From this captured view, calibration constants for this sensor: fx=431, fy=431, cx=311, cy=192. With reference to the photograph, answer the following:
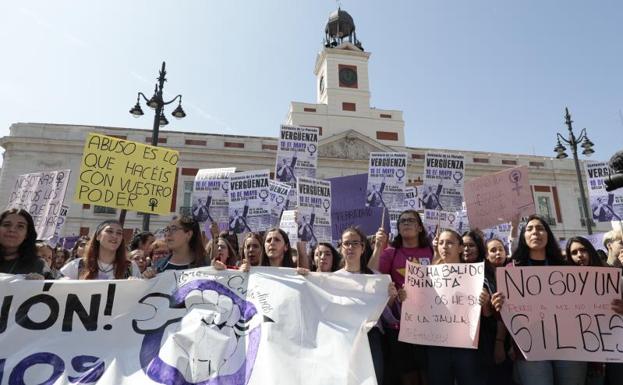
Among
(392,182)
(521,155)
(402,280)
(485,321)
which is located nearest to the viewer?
(485,321)

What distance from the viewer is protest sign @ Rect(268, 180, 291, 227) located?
10844 millimetres

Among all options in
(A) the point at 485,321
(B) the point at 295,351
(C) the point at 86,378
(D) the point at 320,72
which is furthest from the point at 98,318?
(D) the point at 320,72

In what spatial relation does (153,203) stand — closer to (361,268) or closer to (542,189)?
(361,268)

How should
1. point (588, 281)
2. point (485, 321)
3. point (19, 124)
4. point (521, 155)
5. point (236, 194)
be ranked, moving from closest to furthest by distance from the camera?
point (588, 281)
point (485, 321)
point (236, 194)
point (19, 124)
point (521, 155)

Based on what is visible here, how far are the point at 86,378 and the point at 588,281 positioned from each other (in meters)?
4.03

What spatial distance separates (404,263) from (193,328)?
2058mm

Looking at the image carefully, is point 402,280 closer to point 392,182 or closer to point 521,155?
point 392,182

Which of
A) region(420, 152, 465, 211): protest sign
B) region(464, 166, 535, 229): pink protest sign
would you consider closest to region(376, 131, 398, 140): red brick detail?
region(420, 152, 465, 211): protest sign

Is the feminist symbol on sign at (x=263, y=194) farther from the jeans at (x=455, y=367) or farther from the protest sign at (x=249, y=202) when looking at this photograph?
the jeans at (x=455, y=367)

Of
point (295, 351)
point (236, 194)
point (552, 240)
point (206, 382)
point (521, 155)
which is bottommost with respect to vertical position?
point (206, 382)

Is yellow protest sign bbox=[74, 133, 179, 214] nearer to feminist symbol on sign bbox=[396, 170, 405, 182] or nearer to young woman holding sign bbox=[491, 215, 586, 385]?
feminist symbol on sign bbox=[396, 170, 405, 182]

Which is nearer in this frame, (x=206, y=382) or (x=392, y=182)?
(x=206, y=382)

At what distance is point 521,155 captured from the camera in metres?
36.8

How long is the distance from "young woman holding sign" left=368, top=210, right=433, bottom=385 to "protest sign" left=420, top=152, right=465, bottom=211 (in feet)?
15.2
